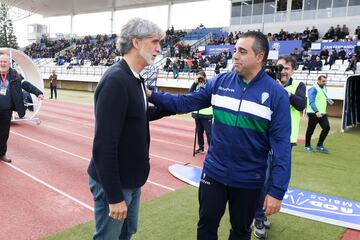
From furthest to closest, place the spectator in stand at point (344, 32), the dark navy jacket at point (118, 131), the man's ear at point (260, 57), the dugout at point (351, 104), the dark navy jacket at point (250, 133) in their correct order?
the spectator in stand at point (344, 32)
the dugout at point (351, 104)
the man's ear at point (260, 57)
the dark navy jacket at point (250, 133)
the dark navy jacket at point (118, 131)

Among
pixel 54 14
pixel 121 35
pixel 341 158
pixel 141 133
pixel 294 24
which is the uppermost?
pixel 54 14

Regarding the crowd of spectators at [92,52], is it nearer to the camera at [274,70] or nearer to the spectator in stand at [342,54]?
the spectator in stand at [342,54]

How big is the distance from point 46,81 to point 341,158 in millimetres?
35502

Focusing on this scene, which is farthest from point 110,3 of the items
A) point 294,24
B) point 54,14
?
point 294,24

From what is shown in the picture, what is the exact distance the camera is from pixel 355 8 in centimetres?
2467

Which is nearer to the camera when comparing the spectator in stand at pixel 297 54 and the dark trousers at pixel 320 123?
the dark trousers at pixel 320 123

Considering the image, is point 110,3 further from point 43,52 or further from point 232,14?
point 232,14

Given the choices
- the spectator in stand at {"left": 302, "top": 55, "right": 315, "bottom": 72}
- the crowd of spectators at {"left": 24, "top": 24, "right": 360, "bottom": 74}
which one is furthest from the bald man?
the spectator in stand at {"left": 302, "top": 55, "right": 315, "bottom": 72}

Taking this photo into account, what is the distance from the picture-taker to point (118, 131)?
203 centimetres

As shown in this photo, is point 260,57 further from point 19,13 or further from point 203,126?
point 19,13

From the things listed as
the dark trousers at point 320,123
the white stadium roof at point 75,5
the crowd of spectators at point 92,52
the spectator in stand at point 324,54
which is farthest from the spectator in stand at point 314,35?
the crowd of spectators at point 92,52

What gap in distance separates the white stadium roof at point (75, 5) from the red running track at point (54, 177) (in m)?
31.2

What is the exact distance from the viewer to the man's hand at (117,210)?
208 cm

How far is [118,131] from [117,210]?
0.48m
